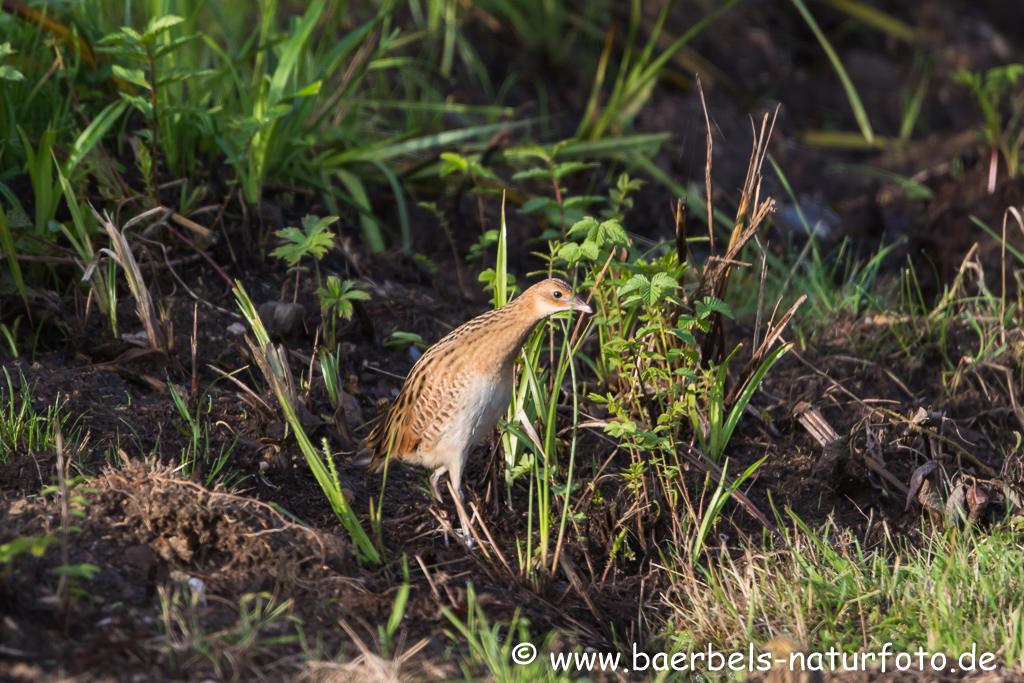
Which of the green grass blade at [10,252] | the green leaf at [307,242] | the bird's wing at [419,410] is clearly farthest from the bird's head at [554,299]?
the green grass blade at [10,252]

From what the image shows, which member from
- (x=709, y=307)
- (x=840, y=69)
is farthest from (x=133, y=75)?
(x=840, y=69)

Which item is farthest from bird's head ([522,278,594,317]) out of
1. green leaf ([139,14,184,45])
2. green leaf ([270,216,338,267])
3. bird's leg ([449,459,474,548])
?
green leaf ([139,14,184,45])

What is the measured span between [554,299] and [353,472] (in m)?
1.11

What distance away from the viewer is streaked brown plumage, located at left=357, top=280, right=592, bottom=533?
11.4 ft

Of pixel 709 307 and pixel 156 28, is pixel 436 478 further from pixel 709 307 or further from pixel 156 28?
pixel 156 28

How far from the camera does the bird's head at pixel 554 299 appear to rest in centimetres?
344

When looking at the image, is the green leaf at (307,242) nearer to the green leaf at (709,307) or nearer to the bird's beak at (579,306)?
the bird's beak at (579,306)

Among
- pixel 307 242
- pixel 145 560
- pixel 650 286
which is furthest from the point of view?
pixel 307 242

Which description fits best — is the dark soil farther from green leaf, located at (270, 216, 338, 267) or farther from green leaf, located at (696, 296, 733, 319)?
green leaf, located at (696, 296, 733, 319)

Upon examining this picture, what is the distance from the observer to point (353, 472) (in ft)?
12.6

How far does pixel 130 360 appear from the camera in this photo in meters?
4.04

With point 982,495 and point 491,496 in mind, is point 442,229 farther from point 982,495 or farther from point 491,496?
point 982,495

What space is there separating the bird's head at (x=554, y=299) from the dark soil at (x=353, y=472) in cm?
66

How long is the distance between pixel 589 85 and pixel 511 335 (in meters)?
4.51
